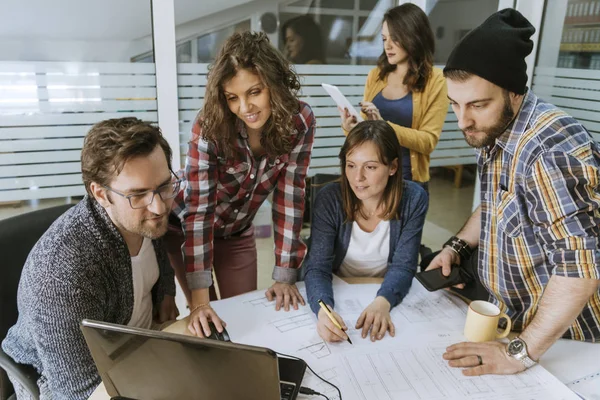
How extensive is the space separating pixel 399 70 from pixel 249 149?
1.03 m

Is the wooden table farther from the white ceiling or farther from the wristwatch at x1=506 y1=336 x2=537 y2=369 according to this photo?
the white ceiling

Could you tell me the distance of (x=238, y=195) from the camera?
1.71 m

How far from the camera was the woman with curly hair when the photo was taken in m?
1.44

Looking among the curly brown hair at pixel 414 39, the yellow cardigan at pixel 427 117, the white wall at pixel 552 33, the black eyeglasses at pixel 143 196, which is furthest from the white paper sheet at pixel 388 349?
the white wall at pixel 552 33

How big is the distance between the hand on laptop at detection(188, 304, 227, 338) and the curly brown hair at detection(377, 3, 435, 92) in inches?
57.6

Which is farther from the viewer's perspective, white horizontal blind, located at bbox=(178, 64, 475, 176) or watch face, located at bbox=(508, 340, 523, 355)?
white horizontal blind, located at bbox=(178, 64, 475, 176)

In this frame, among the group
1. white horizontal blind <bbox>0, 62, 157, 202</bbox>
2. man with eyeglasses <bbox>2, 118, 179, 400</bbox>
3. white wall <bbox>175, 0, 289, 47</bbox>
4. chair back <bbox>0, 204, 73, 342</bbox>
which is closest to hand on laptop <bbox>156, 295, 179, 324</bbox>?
man with eyeglasses <bbox>2, 118, 179, 400</bbox>

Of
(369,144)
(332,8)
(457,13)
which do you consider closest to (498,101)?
(369,144)

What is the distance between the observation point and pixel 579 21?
2.97 meters

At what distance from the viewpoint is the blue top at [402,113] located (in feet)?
7.35

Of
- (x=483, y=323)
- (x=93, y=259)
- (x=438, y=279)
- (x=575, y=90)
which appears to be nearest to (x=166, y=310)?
(x=93, y=259)

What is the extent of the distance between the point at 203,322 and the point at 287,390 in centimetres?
35

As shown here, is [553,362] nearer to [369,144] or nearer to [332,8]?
[369,144]

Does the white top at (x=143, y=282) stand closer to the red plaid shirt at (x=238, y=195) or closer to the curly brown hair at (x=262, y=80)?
the red plaid shirt at (x=238, y=195)
